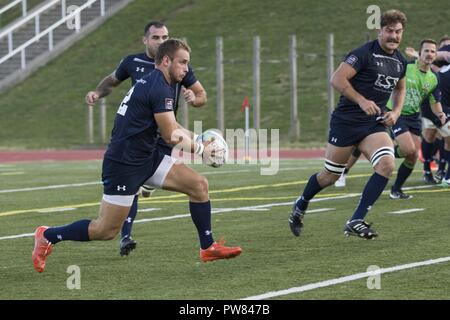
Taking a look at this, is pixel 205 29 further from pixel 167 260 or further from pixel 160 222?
pixel 167 260

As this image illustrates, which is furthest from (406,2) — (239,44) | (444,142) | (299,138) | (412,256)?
(412,256)

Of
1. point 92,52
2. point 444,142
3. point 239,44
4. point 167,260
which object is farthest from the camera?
point 92,52

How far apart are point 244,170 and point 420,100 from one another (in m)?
6.94

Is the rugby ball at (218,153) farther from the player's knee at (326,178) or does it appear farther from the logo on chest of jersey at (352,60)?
the player's knee at (326,178)

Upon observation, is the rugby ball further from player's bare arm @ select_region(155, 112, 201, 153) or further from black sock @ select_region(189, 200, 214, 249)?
black sock @ select_region(189, 200, 214, 249)

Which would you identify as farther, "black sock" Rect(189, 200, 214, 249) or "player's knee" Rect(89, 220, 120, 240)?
"black sock" Rect(189, 200, 214, 249)

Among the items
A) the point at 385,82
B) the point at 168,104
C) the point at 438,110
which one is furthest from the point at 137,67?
the point at 438,110

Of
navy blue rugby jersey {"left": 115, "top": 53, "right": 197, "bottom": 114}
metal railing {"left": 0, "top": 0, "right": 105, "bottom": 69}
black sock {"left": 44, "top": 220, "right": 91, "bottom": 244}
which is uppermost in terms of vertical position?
metal railing {"left": 0, "top": 0, "right": 105, "bottom": 69}

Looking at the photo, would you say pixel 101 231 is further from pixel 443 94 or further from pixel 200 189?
pixel 443 94

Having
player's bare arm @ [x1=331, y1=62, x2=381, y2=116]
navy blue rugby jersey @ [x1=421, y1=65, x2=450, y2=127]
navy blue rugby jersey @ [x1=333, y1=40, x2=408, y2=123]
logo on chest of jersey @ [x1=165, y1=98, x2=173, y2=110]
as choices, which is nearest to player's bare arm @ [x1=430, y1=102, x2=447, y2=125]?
navy blue rugby jersey @ [x1=421, y1=65, x2=450, y2=127]

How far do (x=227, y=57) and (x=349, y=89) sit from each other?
28610mm

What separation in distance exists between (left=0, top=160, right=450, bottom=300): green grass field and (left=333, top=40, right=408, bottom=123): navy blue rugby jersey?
1.26 meters

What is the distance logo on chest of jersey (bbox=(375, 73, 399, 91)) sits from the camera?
1212cm

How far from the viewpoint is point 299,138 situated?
33.2 metres
